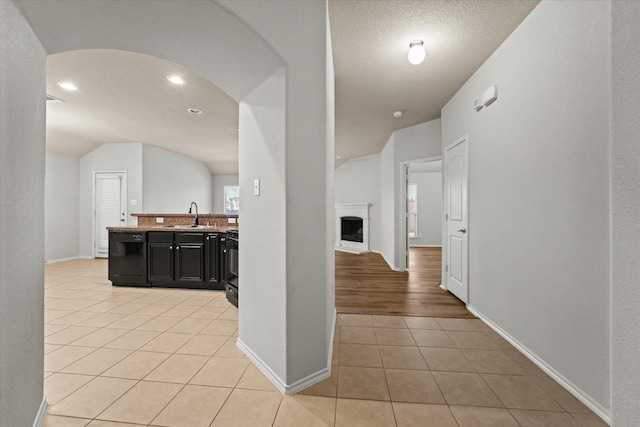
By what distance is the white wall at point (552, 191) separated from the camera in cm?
156

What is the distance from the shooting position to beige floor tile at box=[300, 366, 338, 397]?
5.60ft

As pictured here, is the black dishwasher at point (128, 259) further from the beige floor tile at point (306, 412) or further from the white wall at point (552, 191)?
the white wall at point (552, 191)

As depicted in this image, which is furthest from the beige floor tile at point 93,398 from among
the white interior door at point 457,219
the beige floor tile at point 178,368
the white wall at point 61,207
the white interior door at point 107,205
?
the white wall at point 61,207

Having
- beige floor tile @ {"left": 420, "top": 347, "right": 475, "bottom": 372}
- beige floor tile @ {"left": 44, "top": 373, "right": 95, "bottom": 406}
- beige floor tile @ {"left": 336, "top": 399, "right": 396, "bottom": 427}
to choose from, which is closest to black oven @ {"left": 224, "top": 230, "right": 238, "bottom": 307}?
beige floor tile @ {"left": 44, "top": 373, "right": 95, "bottom": 406}

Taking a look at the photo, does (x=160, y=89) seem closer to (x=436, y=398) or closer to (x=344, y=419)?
(x=344, y=419)

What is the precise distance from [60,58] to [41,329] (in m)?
2.95

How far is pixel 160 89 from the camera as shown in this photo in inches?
146

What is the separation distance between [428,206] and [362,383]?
25.3ft

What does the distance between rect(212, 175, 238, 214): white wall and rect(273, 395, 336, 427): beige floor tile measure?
9139mm

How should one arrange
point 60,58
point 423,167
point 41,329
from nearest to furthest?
point 41,329
point 60,58
point 423,167

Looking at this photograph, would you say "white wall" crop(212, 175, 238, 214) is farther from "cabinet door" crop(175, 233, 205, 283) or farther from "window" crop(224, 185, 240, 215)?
"cabinet door" crop(175, 233, 205, 283)

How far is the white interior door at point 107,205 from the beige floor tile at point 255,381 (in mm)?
6055

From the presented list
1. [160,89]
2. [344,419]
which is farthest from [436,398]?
[160,89]

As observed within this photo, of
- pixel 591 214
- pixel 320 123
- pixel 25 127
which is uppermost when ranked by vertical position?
pixel 320 123
